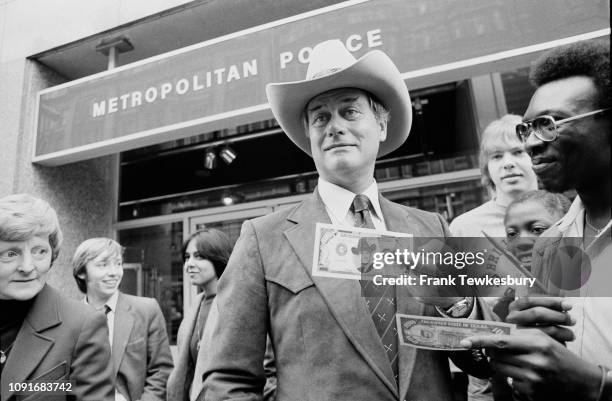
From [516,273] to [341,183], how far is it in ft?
2.14

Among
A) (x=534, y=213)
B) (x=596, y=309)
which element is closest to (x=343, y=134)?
(x=596, y=309)

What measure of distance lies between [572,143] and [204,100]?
11.1 feet

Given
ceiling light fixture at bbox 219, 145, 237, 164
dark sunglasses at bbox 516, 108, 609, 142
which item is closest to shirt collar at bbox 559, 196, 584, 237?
dark sunglasses at bbox 516, 108, 609, 142

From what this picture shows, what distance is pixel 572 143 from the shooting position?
0.84 m

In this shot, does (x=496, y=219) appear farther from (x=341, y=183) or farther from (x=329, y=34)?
(x=329, y=34)

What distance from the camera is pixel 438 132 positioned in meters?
4.61

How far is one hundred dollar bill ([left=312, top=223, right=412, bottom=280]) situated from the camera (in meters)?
1.05

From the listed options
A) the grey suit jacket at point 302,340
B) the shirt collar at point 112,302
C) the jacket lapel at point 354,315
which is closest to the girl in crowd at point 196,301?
the shirt collar at point 112,302

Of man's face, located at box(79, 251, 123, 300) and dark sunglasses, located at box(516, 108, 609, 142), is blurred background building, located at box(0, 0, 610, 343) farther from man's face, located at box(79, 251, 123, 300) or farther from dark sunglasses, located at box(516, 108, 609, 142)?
dark sunglasses, located at box(516, 108, 609, 142)

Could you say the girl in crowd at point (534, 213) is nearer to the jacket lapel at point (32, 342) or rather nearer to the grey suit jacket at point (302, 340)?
the grey suit jacket at point (302, 340)

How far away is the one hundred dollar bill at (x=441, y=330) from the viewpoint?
0.82 m

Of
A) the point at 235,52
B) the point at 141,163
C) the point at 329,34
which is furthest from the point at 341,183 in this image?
the point at 141,163

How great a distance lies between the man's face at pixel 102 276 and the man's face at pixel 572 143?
2865 mm

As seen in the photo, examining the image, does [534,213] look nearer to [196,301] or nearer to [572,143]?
[572,143]
